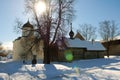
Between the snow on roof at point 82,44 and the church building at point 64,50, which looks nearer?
the church building at point 64,50

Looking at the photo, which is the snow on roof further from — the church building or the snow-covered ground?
the snow-covered ground

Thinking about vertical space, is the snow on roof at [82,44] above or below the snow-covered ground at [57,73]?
above

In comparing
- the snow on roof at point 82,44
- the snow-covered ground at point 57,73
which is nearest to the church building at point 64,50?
the snow on roof at point 82,44

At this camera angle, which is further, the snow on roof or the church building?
the snow on roof

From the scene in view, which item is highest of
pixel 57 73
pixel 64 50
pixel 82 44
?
pixel 82 44

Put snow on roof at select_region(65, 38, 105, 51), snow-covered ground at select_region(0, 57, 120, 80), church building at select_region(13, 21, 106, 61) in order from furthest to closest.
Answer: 1. snow on roof at select_region(65, 38, 105, 51)
2. church building at select_region(13, 21, 106, 61)
3. snow-covered ground at select_region(0, 57, 120, 80)

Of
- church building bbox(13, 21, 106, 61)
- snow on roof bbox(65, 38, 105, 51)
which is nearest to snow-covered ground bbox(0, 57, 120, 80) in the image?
church building bbox(13, 21, 106, 61)

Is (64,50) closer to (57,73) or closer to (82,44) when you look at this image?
(82,44)

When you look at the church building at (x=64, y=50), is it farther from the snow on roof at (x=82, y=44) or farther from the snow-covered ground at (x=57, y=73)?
the snow-covered ground at (x=57, y=73)

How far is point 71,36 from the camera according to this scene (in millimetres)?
52031

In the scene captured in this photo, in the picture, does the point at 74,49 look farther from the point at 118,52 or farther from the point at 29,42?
the point at 118,52

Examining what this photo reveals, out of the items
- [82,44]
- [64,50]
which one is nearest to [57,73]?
[64,50]

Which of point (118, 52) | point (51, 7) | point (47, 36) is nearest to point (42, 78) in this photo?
point (47, 36)

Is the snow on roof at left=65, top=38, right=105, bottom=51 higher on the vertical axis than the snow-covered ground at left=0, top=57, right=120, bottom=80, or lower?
higher
